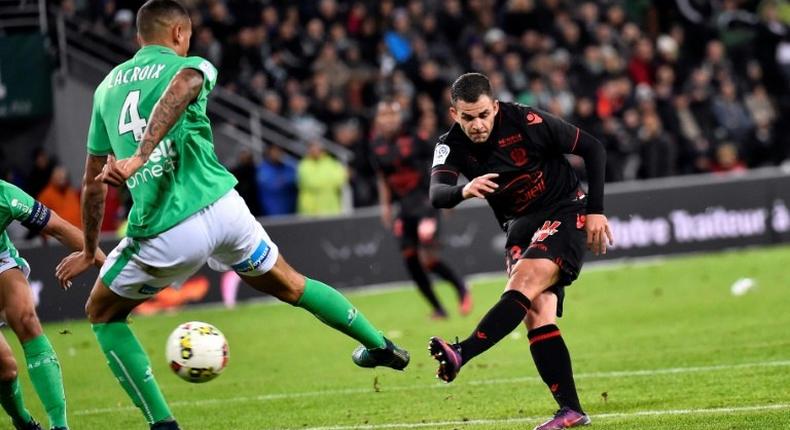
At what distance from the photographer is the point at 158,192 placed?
7262mm

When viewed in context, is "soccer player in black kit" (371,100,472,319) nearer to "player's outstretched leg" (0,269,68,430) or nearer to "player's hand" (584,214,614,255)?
"player's outstretched leg" (0,269,68,430)

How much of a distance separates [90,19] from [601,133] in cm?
831

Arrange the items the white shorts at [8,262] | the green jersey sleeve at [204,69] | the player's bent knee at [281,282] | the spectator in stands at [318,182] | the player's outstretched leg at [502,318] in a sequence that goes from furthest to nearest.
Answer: the spectator in stands at [318,182]
the white shorts at [8,262]
the player's bent knee at [281,282]
the player's outstretched leg at [502,318]
the green jersey sleeve at [204,69]

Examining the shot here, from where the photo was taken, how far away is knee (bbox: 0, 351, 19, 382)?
833 cm

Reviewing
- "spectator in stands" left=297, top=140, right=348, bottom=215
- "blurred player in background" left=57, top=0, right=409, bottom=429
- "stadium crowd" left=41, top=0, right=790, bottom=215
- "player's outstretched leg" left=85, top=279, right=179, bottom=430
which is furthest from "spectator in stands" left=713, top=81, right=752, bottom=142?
"player's outstretched leg" left=85, top=279, right=179, bottom=430

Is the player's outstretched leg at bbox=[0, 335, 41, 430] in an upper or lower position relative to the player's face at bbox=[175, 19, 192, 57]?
lower

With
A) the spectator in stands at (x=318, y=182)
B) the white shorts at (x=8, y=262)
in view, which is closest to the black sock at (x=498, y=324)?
the white shorts at (x=8, y=262)

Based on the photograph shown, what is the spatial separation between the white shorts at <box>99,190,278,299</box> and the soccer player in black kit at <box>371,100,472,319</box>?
8.25 meters

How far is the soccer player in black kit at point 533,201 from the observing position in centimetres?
785

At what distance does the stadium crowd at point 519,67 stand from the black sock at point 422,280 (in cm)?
339

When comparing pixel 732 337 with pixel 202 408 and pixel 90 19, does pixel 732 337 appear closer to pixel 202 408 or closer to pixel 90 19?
pixel 202 408

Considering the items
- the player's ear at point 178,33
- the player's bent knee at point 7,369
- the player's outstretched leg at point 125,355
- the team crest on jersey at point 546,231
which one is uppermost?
the player's ear at point 178,33

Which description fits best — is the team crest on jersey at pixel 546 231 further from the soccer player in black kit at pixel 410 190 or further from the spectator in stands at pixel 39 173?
the spectator in stands at pixel 39 173

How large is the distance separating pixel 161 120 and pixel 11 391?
94.3 inches
